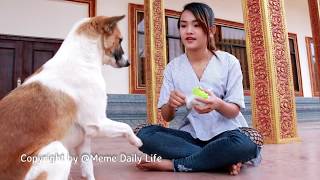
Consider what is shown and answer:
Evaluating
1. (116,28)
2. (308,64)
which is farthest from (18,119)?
(308,64)

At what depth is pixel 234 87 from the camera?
1785 millimetres

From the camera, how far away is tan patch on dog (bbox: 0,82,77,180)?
3.51 ft

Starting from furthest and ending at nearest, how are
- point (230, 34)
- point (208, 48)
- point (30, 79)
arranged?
point (230, 34), point (208, 48), point (30, 79)

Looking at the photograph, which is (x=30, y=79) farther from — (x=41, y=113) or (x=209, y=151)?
(x=209, y=151)

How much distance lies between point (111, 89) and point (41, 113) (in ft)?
19.3

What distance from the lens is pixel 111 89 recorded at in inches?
276

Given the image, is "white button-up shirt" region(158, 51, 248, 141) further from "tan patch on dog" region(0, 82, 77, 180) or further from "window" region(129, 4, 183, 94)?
"window" region(129, 4, 183, 94)

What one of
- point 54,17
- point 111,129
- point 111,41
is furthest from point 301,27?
point 111,129

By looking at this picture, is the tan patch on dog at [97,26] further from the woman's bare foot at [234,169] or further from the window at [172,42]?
the window at [172,42]

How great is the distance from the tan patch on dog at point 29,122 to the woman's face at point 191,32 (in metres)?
0.87

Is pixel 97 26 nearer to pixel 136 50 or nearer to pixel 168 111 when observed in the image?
pixel 168 111

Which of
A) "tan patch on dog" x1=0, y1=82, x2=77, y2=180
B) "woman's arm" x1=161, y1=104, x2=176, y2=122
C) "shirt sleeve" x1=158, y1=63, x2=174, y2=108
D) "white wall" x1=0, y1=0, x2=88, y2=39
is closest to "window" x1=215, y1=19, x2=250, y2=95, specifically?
"white wall" x1=0, y1=0, x2=88, y2=39

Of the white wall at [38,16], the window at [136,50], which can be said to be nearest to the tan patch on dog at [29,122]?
the white wall at [38,16]

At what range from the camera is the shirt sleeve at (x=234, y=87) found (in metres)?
1.74
